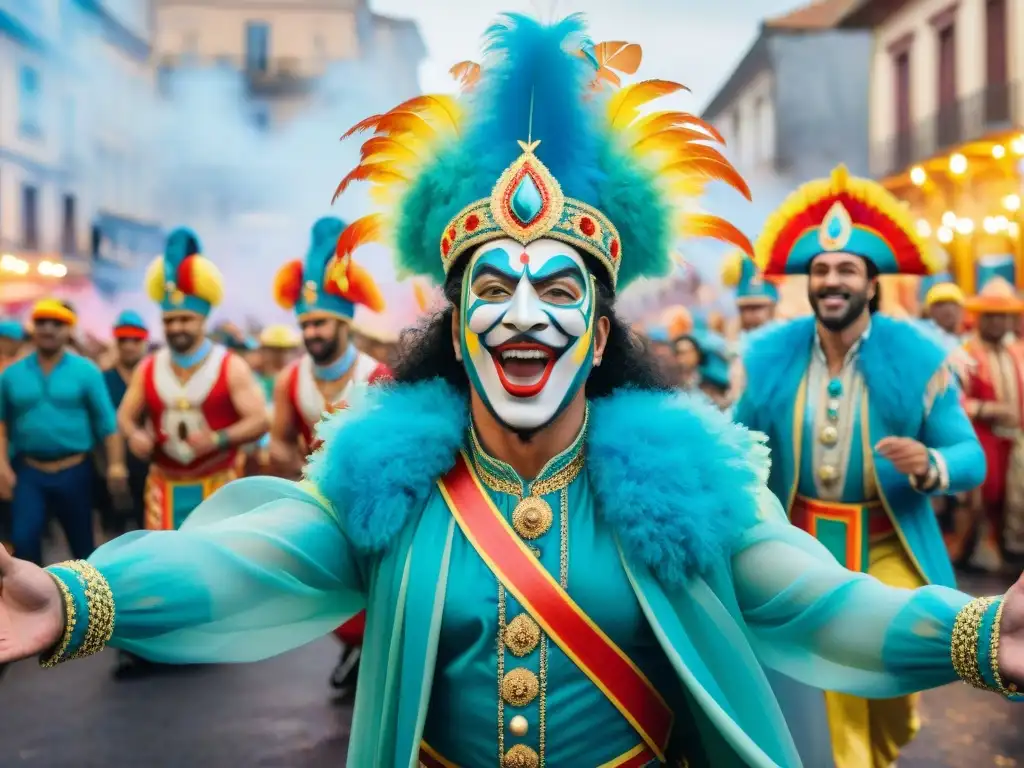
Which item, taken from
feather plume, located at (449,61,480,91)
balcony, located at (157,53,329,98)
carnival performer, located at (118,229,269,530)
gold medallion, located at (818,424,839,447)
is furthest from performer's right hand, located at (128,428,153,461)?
balcony, located at (157,53,329,98)

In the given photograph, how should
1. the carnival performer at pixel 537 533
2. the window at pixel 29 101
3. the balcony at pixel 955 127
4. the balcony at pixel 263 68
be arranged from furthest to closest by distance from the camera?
1. the balcony at pixel 263 68
2. the window at pixel 29 101
3. the balcony at pixel 955 127
4. the carnival performer at pixel 537 533

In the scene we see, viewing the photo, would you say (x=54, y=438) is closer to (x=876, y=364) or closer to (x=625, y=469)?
(x=876, y=364)

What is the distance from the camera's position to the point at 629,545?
2.53m

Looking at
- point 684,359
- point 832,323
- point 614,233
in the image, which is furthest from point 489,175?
point 684,359

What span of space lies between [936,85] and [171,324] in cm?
1992

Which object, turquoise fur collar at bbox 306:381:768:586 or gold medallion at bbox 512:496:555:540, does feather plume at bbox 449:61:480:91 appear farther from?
gold medallion at bbox 512:496:555:540

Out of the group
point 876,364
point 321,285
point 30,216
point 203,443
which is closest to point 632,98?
point 876,364

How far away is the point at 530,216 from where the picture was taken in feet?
8.66

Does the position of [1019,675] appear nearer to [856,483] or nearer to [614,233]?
[614,233]

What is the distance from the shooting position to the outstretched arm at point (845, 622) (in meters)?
2.18

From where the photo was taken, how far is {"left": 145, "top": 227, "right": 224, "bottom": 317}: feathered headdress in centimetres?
741

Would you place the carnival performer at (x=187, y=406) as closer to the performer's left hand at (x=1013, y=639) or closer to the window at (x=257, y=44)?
the performer's left hand at (x=1013, y=639)

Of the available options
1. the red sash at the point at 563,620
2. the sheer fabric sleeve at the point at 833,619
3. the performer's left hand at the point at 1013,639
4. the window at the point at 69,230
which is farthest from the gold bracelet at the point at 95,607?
the window at the point at 69,230

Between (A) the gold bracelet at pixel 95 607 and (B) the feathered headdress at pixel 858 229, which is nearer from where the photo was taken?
(A) the gold bracelet at pixel 95 607
